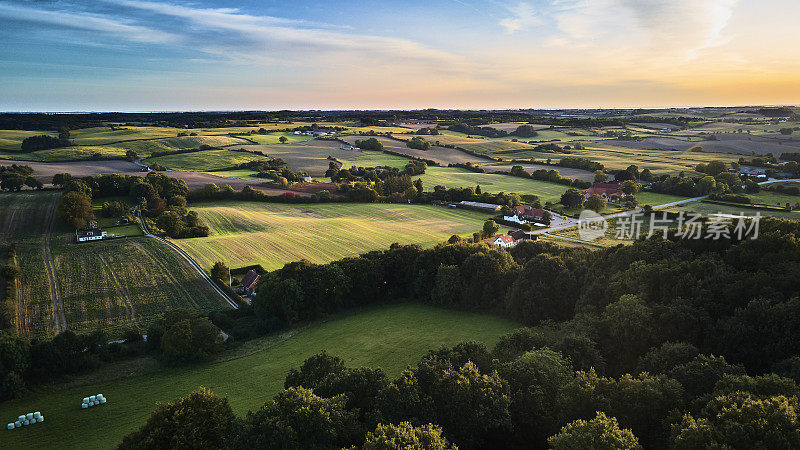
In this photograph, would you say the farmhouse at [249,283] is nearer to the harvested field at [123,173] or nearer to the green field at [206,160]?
the harvested field at [123,173]

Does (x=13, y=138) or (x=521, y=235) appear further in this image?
(x=13, y=138)

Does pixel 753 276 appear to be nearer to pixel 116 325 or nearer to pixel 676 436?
pixel 676 436

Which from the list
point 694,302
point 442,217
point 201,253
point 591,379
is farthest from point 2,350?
point 442,217

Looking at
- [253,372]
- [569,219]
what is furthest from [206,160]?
[253,372]

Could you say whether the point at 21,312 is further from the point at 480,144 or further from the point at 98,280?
the point at 480,144

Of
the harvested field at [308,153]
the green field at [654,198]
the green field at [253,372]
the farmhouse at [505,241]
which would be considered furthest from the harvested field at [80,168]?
the green field at [654,198]

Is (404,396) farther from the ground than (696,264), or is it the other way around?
(696,264)
